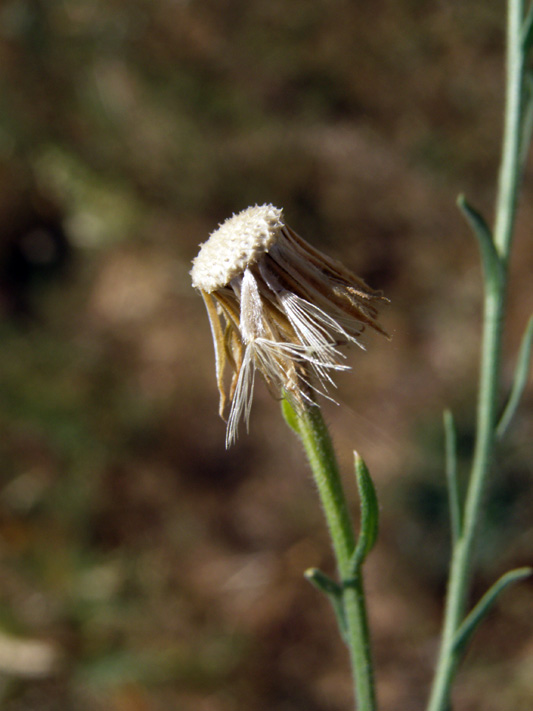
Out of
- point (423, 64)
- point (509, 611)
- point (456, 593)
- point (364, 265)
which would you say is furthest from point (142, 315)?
point (456, 593)

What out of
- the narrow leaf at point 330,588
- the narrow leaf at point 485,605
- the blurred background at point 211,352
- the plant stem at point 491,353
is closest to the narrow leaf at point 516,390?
the plant stem at point 491,353

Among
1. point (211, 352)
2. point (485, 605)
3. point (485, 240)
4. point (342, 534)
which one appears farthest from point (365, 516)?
point (211, 352)

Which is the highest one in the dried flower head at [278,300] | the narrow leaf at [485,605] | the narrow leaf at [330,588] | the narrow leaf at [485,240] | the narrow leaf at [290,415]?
the narrow leaf at [485,240]

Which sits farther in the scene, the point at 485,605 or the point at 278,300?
the point at 485,605

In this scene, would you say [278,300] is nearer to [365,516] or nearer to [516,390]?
[365,516]

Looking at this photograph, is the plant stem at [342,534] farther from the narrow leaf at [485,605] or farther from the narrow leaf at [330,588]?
the narrow leaf at [485,605]

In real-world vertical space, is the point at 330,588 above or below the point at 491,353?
below

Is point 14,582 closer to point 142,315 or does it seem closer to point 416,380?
point 142,315
